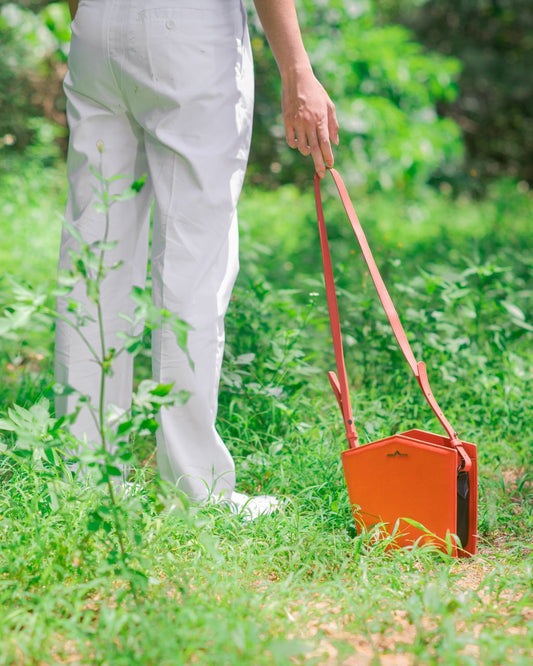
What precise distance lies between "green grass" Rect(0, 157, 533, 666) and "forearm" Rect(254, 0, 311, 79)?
94cm

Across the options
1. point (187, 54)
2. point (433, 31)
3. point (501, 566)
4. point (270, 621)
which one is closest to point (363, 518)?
point (501, 566)

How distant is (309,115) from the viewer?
71.9 inches

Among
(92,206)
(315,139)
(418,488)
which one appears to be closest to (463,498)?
(418,488)

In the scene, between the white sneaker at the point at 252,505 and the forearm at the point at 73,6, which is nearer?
the white sneaker at the point at 252,505

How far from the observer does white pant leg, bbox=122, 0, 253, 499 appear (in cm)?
172

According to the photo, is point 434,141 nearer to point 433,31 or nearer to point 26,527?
point 433,31

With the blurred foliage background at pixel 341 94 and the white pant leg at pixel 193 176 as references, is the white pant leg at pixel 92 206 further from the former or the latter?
the blurred foliage background at pixel 341 94

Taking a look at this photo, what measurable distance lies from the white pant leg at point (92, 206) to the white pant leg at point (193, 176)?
0.08m

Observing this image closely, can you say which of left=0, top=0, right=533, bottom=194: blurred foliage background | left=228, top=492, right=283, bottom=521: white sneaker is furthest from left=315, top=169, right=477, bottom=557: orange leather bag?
left=0, top=0, right=533, bottom=194: blurred foliage background

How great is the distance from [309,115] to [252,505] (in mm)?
1032

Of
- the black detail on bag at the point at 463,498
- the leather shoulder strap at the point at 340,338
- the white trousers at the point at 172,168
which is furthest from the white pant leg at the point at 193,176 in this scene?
the black detail on bag at the point at 463,498

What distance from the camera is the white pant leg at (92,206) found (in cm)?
181

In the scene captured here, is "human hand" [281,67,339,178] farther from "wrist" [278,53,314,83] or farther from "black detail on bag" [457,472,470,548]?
"black detail on bag" [457,472,470,548]

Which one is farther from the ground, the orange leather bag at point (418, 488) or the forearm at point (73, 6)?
the forearm at point (73, 6)
